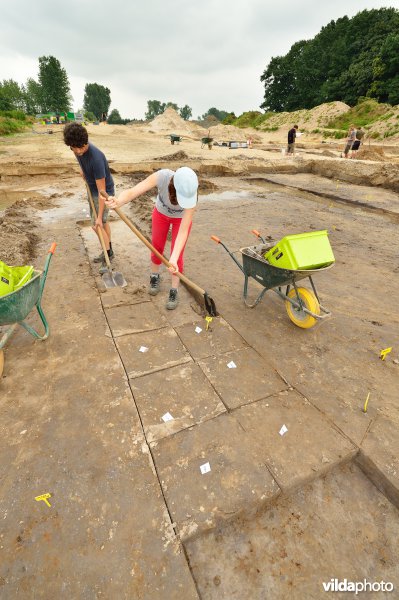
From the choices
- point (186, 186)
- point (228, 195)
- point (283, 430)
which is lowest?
point (283, 430)

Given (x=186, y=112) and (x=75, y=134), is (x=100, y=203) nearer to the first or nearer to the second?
(x=75, y=134)

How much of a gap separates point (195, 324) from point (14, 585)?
242cm

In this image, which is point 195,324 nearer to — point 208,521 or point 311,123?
point 208,521

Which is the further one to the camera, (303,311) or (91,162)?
(91,162)

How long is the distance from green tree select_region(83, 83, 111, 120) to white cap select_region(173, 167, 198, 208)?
122068 millimetres

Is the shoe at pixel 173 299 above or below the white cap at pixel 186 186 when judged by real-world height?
below

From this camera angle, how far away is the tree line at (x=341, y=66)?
35.2 meters

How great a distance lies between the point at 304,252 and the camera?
2.90 meters

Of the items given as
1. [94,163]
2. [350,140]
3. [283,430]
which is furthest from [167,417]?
[350,140]

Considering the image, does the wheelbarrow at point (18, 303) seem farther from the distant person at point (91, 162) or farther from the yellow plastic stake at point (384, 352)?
the yellow plastic stake at point (384, 352)

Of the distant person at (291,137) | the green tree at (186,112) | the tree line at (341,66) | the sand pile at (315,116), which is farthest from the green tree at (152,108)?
the distant person at (291,137)

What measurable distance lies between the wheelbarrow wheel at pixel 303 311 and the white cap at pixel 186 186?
5.19ft

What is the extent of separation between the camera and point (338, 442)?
2.13 m

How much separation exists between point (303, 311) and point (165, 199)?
77.1 inches
